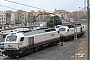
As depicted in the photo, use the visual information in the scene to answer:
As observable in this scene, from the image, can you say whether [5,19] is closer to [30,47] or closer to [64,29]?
[64,29]

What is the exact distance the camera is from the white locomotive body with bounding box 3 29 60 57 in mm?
21656

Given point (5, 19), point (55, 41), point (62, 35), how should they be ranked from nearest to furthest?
point (55, 41) → point (62, 35) → point (5, 19)

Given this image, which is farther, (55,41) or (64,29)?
(64,29)

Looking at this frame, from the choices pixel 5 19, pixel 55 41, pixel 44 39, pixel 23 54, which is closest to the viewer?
pixel 23 54

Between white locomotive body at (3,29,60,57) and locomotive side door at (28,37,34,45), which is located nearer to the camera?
white locomotive body at (3,29,60,57)

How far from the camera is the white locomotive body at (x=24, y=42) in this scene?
21.7m

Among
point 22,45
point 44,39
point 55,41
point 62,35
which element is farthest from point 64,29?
point 22,45

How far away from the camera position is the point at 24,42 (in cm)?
2280

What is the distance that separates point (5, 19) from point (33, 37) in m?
115

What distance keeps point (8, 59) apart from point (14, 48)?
4.09 feet

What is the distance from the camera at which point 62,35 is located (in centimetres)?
3828

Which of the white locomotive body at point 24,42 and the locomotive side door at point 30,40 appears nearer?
the white locomotive body at point 24,42

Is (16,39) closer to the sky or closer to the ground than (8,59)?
closer to the sky

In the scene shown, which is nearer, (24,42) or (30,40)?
(24,42)
